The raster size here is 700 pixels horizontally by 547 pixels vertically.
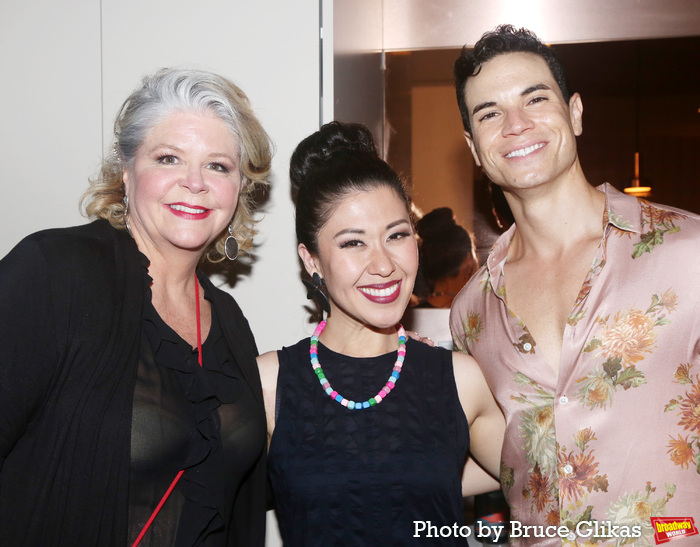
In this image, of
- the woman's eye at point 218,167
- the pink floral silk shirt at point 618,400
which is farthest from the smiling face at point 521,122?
the woman's eye at point 218,167

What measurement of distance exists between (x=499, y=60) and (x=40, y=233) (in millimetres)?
1362

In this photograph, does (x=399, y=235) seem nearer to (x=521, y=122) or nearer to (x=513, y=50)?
(x=521, y=122)

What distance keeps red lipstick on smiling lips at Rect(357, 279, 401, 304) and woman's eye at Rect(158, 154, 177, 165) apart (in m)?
0.60

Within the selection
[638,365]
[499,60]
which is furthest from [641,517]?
[499,60]

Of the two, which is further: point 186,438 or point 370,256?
point 370,256

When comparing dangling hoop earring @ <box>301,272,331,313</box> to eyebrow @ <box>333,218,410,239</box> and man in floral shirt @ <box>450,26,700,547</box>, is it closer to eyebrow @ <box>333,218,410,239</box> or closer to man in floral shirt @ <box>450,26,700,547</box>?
eyebrow @ <box>333,218,410,239</box>

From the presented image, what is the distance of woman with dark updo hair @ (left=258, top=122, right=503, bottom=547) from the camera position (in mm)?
1672

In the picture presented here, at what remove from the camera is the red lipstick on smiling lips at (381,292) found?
178cm

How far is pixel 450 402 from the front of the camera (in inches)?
71.6

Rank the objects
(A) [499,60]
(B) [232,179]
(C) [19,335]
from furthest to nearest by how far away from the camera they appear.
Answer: (A) [499,60] → (B) [232,179] → (C) [19,335]

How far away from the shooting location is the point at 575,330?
171 cm

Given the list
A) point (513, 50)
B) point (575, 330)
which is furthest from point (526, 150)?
point (575, 330)

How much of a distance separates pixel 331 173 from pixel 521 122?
559 millimetres

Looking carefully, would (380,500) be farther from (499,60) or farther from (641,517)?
(499,60)
